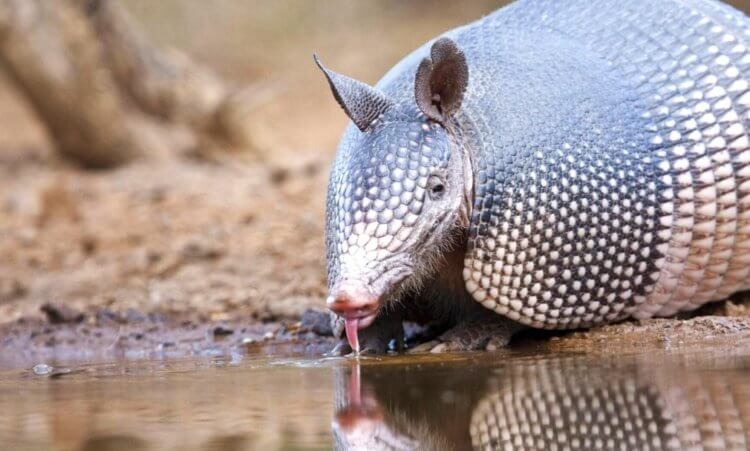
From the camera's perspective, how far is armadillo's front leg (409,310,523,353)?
701cm

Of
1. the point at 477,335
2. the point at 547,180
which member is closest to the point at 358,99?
the point at 547,180

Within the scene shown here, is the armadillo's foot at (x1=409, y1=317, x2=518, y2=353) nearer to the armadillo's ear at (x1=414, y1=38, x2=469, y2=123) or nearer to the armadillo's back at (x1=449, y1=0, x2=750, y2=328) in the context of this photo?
the armadillo's back at (x1=449, y1=0, x2=750, y2=328)

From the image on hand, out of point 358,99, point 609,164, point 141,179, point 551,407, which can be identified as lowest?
point 551,407

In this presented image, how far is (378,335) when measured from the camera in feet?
23.7

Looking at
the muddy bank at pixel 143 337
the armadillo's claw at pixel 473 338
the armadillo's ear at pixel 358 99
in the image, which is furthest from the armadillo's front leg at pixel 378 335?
the armadillo's ear at pixel 358 99

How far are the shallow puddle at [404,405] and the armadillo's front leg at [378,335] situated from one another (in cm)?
33

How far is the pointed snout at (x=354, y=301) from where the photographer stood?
5961 millimetres

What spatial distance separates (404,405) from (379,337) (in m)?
2.10

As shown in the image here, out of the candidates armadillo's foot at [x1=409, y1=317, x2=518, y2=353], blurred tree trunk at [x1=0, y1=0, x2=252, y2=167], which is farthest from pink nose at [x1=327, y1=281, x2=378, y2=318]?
blurred tree trunk at [x1=0, y1=0, x2=252, y2=167]

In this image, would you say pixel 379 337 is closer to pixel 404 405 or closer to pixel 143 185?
pixel 404 405

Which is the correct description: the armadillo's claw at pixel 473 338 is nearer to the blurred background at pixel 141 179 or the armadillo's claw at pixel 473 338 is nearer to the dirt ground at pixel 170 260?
the dirt ground at pixel 170 260

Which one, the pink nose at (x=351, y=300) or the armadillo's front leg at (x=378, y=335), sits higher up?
the pink nose at (x=351, y=300)

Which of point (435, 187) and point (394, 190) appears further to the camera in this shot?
point (435, 187)

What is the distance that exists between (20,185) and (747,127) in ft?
34.1
